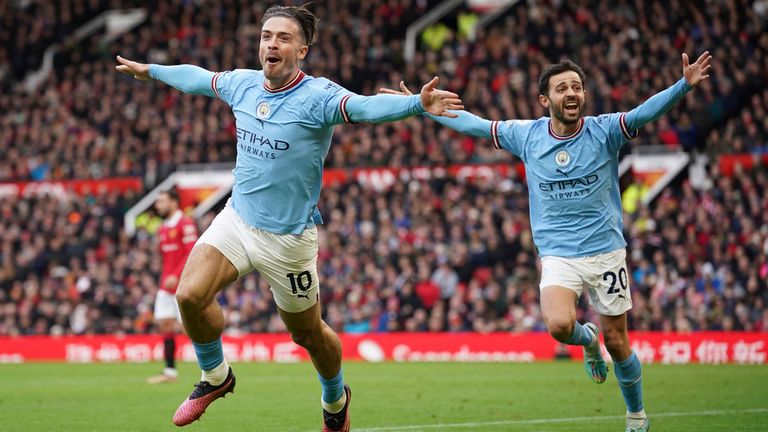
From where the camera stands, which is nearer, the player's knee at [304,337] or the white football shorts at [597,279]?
the player's knee at [304,337]

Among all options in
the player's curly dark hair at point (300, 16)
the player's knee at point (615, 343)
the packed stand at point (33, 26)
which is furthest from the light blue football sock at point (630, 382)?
the packed stand at point (33, 26)

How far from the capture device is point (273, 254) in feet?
27.3

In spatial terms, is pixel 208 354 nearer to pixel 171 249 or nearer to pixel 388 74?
pixel 171 249

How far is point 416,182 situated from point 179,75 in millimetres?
16945

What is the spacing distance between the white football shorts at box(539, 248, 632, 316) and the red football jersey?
7680 millimetres

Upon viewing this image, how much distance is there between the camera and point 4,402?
44.4 ft

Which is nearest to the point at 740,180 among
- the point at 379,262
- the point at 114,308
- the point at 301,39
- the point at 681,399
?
the point at 379,262

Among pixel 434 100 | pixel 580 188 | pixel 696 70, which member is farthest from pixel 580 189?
pixel 434 100

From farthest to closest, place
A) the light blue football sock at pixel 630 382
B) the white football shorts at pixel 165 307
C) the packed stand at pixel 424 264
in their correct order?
the packed stand at pixel 424 264 < the white football shorts at pixel 165 307 < the light blue football sock at pixel 630 382

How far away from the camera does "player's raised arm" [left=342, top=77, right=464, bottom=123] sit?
7.49 metres

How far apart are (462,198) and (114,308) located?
8.35 m

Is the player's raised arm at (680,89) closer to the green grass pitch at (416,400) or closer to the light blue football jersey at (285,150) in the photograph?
the light blue football jersey at (285,150)

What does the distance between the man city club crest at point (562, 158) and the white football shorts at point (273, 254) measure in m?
2.27

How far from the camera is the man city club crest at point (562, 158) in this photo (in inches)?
371
